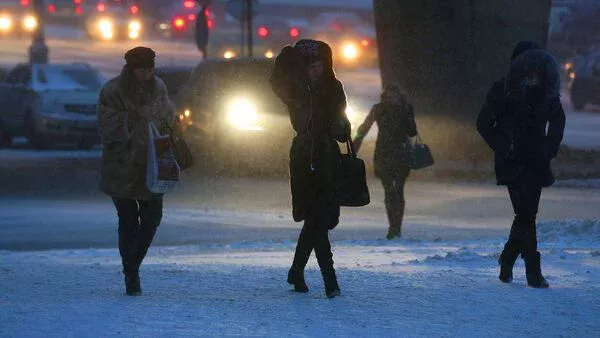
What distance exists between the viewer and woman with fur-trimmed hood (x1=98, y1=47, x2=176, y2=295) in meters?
9.76

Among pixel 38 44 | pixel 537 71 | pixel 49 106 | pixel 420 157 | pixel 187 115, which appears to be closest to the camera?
pixel 537 71

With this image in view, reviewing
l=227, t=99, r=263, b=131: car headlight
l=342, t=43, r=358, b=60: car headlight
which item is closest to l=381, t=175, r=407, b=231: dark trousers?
l=227, t=99, r=263, b=131: car headlight

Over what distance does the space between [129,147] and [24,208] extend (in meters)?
9.08

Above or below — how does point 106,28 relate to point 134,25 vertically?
below

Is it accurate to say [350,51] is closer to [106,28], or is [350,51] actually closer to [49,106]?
[106,28]

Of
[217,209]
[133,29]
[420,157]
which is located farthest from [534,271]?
[133,29]

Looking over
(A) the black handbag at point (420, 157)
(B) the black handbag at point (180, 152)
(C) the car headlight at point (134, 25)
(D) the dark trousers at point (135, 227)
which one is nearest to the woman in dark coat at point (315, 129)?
(B) the black handbag at point (180, 152)

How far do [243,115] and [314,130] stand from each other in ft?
42.5

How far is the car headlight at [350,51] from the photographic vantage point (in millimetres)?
59812

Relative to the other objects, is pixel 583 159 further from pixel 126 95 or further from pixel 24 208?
pixel 126 95

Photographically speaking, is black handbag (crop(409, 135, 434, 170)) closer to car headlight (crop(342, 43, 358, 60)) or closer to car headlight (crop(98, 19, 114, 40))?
car headlight (crop(342, 43, 358, 60))

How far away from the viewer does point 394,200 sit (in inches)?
620

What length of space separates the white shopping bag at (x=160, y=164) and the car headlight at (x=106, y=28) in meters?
60.8

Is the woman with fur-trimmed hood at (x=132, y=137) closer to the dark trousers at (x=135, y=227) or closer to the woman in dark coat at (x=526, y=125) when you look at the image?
the dark trousers at (x=135, y=227)
